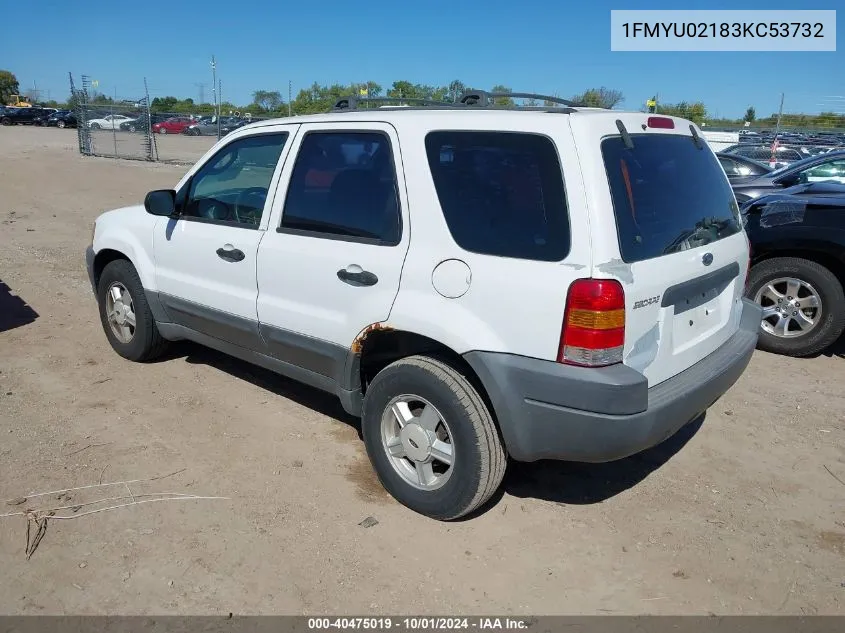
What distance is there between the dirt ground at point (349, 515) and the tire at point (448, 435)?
15 cm

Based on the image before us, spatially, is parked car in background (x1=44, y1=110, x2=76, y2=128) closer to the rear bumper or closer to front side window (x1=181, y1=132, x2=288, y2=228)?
front side window (x1=181, y1=132, x2=288, y2=228)

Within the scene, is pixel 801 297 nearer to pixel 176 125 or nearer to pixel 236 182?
pixel 236 182

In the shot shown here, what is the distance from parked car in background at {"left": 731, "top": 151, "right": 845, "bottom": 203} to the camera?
8.51 metres

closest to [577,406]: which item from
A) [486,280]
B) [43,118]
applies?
[486,280]

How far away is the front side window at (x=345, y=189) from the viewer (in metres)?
3.34

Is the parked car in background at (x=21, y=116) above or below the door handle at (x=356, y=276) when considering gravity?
above

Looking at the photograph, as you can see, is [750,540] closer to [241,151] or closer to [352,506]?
[352,506]

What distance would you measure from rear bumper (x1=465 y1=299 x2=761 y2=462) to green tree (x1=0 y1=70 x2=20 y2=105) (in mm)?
103905

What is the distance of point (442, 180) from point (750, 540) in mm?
2231

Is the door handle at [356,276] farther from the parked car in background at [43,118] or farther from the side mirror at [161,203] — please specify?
the parked car in background at [43,118]

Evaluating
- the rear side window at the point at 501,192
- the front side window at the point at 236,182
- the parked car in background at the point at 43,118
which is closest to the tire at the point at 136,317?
the front side window at the point at 236,182

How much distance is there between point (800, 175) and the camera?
28.8 ft

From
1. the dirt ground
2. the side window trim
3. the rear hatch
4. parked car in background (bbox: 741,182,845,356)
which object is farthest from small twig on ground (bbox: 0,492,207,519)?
parked car in background (bbox: 741,182,845,356)

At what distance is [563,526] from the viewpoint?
10.9ft
